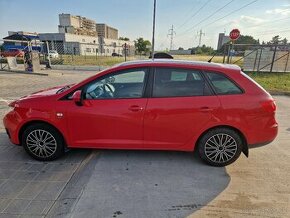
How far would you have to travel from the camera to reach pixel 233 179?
3.35m

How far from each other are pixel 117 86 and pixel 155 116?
80 centimetres

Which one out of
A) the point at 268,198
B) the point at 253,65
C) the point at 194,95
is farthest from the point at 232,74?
the point at 253,65

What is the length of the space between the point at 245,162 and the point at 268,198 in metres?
0.95

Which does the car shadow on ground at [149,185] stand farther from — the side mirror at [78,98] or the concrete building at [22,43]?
the concrete building at [22,43]

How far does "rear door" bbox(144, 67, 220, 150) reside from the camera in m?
3.41

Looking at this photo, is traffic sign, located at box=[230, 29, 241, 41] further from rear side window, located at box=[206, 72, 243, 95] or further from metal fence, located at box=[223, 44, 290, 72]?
rear side window, located at box=[206, 72, 243, 95]

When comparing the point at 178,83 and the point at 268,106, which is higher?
the point at 178,83

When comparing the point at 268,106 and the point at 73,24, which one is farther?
the point at 73,24

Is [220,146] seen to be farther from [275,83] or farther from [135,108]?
[275,83]

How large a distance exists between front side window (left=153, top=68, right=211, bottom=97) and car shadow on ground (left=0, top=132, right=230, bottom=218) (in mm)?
1171

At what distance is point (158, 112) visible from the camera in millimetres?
3430

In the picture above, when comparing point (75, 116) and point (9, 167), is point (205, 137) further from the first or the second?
point (9, 167)

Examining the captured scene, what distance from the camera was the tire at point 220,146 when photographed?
11.7 feet

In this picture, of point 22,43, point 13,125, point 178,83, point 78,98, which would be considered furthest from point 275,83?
point 22,43
